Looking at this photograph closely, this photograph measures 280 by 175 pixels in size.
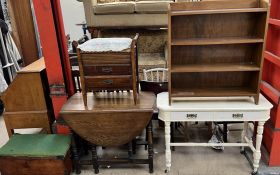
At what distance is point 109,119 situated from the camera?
6.36ft

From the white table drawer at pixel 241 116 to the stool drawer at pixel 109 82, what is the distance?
75 centimetres

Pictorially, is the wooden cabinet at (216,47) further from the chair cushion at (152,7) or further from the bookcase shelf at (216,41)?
the chair cushion at (152,7)

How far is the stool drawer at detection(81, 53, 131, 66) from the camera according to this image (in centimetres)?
188

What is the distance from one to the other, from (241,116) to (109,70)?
1097mm

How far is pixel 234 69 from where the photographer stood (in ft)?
6.16

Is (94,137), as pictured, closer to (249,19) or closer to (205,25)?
(205,25)

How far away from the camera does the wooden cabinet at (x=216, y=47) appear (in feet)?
5.98

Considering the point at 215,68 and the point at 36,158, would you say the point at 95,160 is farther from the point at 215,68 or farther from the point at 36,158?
the point at 215,68

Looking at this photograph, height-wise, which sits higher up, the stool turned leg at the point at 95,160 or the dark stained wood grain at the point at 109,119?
the dark stained wood grain at the point at 109,119

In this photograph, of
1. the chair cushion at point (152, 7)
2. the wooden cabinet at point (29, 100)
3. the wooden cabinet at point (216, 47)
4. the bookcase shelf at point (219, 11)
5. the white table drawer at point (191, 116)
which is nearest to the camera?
the bookcase shelf at point (219, 11)

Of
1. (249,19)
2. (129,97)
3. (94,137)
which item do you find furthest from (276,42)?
(94,137)

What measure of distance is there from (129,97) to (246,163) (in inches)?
47.7

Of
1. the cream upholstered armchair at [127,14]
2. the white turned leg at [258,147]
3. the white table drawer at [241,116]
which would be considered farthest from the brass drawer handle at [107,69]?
the cream upholstered armchair at [127,14]

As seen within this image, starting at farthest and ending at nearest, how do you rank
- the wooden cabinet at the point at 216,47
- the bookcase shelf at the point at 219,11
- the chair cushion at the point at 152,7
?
the chair cushion at the point at 152,7
the wooden cabinet at the point at 216,47
the bookcase shelf at the point at 219,11
